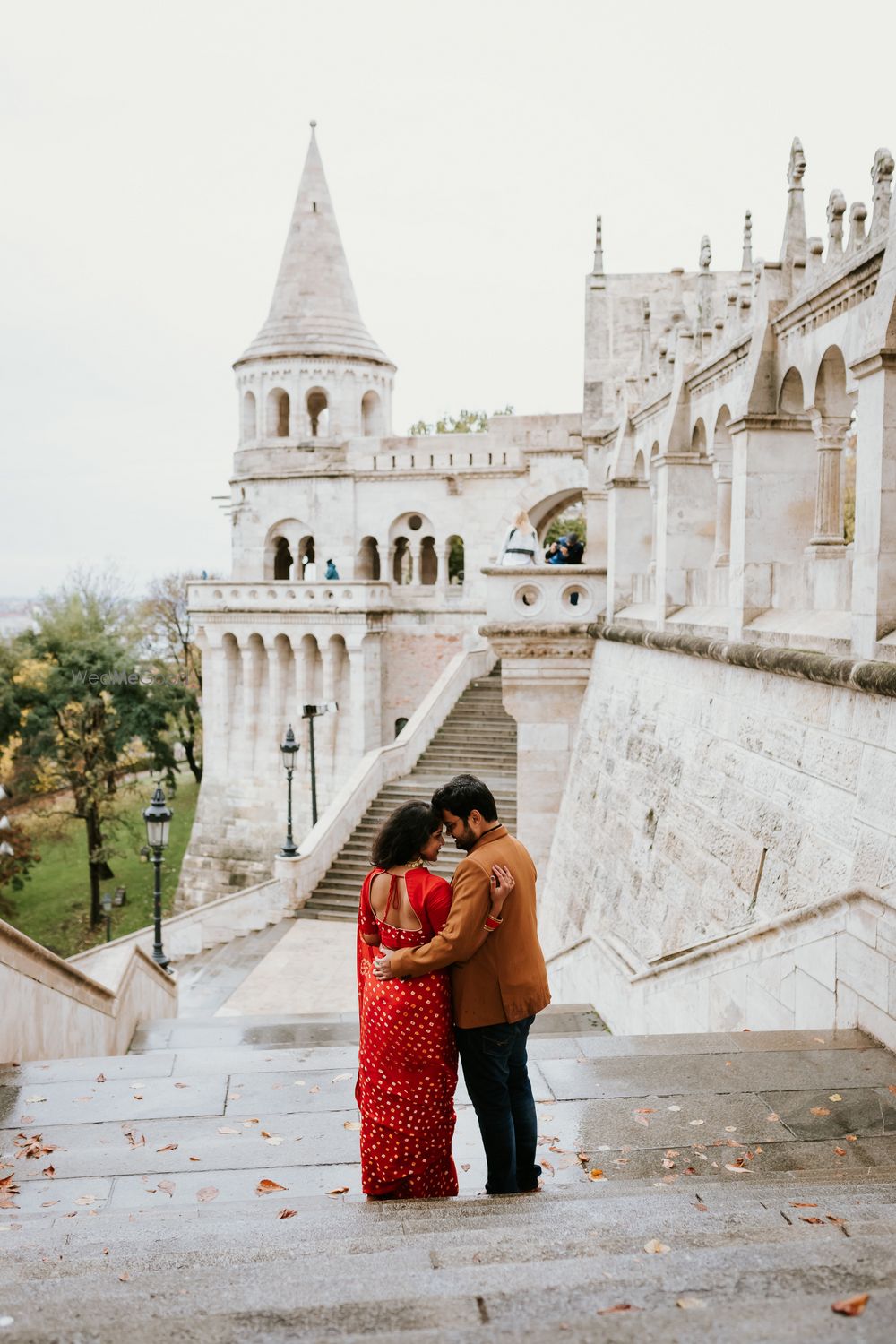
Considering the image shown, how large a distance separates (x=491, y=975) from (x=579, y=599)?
34.8 feet

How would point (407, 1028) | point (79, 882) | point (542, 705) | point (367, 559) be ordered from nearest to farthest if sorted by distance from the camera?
point (407, 1028)
point (542, 705)
point (367, 559)
point (79, 882)

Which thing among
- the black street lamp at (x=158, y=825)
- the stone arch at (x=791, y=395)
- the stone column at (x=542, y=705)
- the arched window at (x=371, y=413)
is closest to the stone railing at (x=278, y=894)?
the black street lamp at (x=158, y=825)

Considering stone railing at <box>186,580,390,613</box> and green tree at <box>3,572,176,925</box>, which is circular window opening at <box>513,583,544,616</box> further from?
green tree at <box>3,572,176,925</box>

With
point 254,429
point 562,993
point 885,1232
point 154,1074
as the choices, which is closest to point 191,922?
point 562,993

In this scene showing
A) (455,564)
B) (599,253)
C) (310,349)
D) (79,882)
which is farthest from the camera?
(455,564)

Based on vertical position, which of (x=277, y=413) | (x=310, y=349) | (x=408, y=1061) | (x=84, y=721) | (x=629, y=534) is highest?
(x=310, y=349)

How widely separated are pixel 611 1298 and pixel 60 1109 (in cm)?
331

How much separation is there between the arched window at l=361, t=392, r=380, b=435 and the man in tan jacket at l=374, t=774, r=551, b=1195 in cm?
3048

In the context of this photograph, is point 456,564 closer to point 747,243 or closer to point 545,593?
point 545,593

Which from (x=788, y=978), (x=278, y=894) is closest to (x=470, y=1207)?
(x=788, y=978)

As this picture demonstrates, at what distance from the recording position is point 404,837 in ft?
11.2

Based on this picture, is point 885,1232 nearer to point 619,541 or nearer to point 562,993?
point 562,993

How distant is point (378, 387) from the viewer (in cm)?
3278

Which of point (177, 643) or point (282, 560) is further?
point (177, 643)
